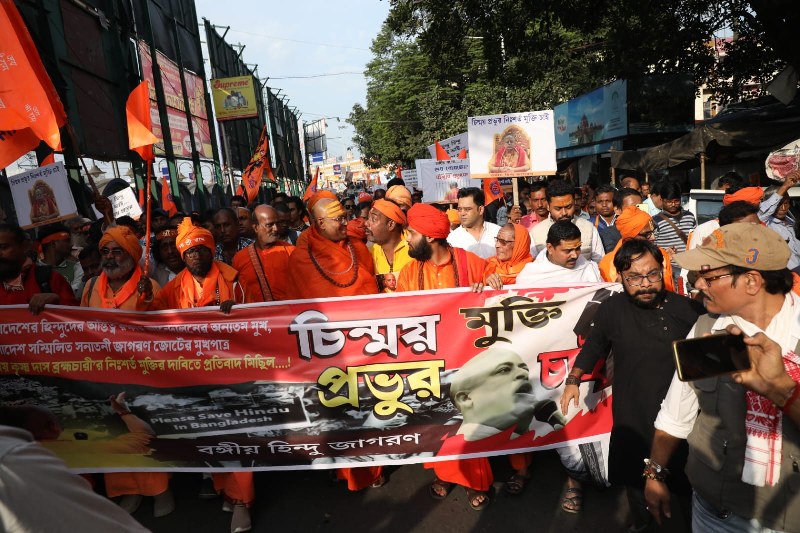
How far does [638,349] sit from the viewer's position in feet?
9.39

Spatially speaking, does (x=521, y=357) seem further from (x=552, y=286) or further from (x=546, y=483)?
(x=546, y=483)

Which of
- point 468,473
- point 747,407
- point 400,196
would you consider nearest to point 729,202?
point 400,196

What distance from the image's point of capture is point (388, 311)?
3.49 metres

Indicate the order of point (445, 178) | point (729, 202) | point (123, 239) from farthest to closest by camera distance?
point (445, 178) < point (729, 202) < point (123, 239)

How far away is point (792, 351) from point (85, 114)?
42.2ft

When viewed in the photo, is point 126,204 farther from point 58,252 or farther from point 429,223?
point 429,223

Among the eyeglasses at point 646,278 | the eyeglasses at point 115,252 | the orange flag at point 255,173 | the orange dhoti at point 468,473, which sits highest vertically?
the orange flag at point 255,173

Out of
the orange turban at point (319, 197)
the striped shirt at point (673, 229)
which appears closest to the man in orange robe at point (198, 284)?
the orange turban at point (319, 197)

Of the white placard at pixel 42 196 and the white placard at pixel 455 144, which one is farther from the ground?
the white placard at pixel 455 144

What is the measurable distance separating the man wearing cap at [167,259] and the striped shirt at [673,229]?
465 cm

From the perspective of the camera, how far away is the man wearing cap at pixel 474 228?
5500 millimetres

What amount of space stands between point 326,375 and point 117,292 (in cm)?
159

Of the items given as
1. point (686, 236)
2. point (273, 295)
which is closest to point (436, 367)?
point (273, 295)

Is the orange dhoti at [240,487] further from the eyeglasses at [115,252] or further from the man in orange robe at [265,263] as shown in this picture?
the eyeglasses at [115,252]
